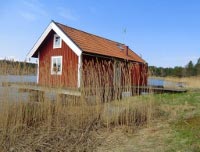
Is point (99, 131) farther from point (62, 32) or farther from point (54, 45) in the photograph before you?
point (54, 45)

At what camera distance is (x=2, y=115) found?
5125 mm

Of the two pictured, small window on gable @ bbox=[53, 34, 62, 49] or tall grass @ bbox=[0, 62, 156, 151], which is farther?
small window on gable @ bbox=[53, 34, 62, 49]

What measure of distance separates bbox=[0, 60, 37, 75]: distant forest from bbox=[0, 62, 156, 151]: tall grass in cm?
7

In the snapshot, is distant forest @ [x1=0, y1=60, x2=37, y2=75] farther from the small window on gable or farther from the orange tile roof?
the small window on gable

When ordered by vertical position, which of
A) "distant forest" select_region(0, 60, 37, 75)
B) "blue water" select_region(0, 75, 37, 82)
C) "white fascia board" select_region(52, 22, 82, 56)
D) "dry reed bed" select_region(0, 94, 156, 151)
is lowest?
"dry reed bed" select_region(0, 94, 156, 151)

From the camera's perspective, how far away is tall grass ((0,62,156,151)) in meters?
4.95

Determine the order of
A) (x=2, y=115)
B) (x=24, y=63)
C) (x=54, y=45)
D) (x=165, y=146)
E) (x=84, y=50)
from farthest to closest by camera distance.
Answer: (x=54, y=45), (x=84, y=50), (x=24, y=63), (x=2, y=115), (x=165, y=146)

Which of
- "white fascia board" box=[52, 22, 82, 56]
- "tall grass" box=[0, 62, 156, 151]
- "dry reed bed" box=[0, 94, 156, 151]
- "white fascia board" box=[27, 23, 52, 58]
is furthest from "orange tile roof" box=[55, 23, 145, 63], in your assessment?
"dry reed bed" box=[0, 94, 156, 151]

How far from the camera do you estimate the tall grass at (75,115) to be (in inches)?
195

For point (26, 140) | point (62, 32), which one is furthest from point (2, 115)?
point (62, 32)

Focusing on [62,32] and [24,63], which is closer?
[24,63]

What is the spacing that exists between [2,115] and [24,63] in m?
Answer: 1.18

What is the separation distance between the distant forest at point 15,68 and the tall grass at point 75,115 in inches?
2.8

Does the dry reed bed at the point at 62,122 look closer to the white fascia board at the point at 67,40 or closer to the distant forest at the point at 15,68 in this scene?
the distant forest at the point at 15,68
